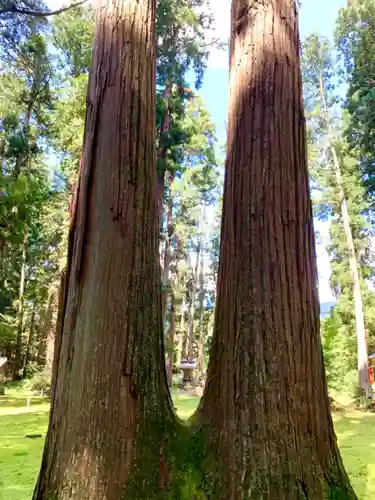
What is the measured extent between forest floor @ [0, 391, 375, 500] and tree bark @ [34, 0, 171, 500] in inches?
71.5

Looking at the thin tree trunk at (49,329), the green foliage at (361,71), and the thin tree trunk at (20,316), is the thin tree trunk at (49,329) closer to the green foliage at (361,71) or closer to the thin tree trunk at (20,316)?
the thin tree trunk at (20,316)

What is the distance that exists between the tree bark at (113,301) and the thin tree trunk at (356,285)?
40.4 ft

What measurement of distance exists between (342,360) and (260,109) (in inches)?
649

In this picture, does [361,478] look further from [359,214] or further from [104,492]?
[359,214]

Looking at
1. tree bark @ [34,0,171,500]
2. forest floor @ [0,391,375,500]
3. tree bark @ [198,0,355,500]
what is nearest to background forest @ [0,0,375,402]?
forest floor @ [0,391,375,500]

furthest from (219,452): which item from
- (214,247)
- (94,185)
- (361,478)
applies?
(214,247)

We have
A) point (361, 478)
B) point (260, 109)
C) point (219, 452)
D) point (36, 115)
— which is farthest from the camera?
point (36, 115)

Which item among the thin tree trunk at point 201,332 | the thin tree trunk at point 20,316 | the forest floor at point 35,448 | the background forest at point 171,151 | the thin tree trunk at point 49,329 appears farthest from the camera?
the thin tree trunk at point 201,332

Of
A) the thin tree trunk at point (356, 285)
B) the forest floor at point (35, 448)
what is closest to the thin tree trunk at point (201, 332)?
the thin tree trunk at point (356, 285)

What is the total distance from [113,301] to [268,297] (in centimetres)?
73

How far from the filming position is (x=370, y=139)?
1135 cm

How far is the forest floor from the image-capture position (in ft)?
11.6

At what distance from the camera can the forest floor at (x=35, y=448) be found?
354 cm

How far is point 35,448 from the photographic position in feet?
17.7
